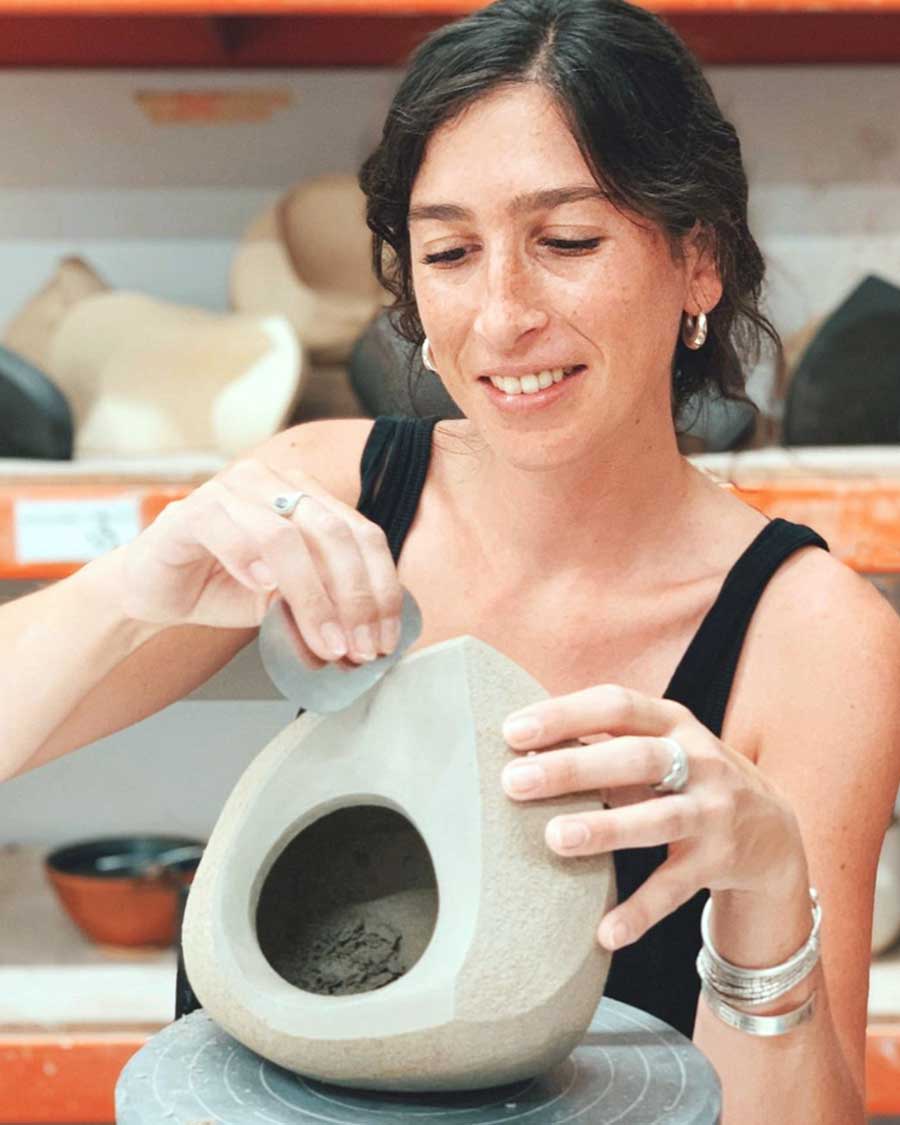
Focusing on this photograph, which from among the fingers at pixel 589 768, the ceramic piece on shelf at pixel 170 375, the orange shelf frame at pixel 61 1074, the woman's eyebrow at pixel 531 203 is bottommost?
the orange shelf frame at pixel 61 1074

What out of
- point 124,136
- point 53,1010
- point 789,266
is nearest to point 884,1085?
point 53,1010

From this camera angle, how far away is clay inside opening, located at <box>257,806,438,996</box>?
0.64m

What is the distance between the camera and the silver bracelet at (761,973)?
0.69m

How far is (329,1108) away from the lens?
593 mm

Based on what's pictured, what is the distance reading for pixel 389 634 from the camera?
0.65 m

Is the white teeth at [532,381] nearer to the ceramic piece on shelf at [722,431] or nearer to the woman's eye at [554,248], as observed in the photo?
the woman's eye at [554,248]

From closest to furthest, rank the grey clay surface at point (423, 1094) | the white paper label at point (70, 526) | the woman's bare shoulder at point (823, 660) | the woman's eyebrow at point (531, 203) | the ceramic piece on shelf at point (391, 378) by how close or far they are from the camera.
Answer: the grey clay surface at point (423, 1094)
the woman's eyebrow at point (531, 203)
the woman's bare shoulder at point (823, 660)
the ceramic piece on shelf at point (391, 378)
the white paper label at point (70, 526)

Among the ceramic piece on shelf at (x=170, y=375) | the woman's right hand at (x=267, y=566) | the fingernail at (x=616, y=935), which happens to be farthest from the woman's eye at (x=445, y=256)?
the ceramic piece on shelf at (x=170, y=375)

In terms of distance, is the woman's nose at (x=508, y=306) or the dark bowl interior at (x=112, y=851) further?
the dark bowl interior at (x=112, y=851)

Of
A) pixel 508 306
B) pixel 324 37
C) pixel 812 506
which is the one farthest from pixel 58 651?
pixel 324 37

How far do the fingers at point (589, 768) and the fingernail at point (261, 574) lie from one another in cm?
16

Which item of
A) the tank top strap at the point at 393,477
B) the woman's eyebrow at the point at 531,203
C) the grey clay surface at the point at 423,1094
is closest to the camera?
the grey clay surface at the point at 423,1094

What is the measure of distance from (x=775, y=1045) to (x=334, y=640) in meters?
0.29

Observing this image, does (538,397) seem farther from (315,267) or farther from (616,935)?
(315,267)
